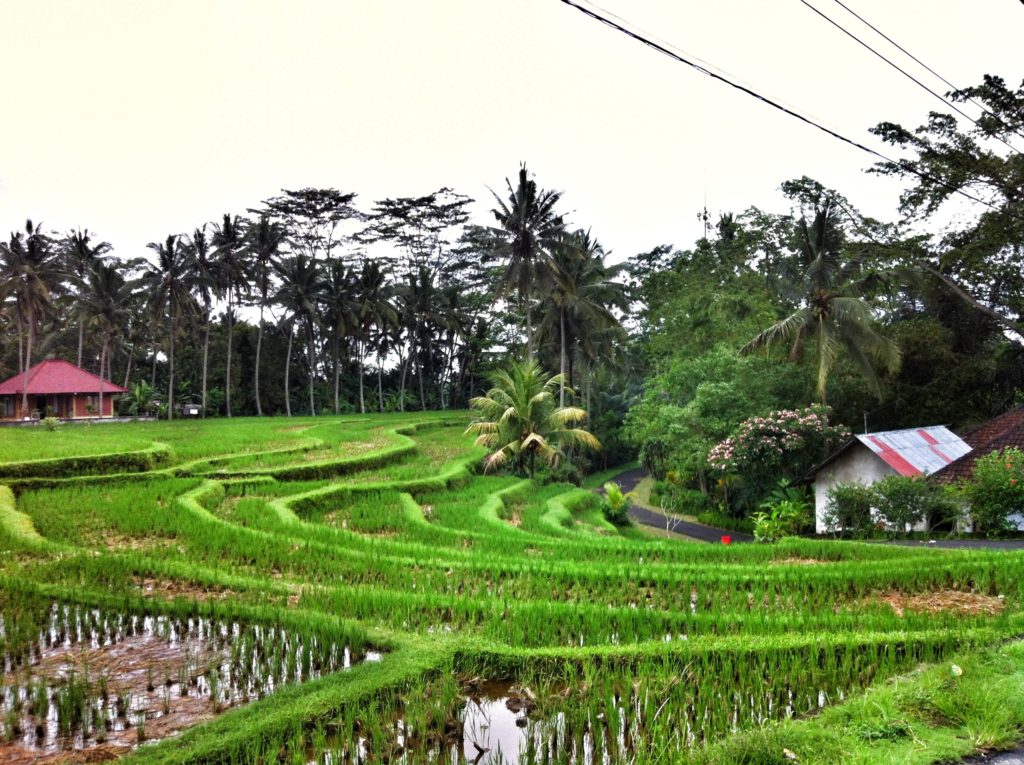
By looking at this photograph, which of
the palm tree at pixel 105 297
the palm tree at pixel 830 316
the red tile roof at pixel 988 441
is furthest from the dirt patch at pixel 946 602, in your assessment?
the palm tree at pixel 105 297

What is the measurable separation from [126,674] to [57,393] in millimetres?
35662

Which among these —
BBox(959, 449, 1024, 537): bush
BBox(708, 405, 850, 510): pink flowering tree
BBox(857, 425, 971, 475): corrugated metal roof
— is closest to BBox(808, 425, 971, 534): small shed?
BBox(857, 425, 971, 475): corrugated metal roof

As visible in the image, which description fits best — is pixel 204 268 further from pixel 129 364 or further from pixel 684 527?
pixel 684 527

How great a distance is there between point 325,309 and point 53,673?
3755 cm

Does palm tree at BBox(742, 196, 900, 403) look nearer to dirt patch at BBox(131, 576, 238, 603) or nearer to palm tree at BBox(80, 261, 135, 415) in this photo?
dirt patch at BBox(131, 576, 238, 603)

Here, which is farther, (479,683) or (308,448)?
(308,448)

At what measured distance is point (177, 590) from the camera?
6.60m

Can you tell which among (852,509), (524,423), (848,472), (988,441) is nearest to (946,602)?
(852,509)

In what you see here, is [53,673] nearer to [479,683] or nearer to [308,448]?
[479,683]

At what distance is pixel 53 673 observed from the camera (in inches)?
180

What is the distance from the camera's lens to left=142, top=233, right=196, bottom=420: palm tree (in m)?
35.7

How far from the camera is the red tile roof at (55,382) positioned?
33.7 metres

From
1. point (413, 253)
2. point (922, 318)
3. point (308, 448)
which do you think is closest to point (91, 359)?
point (413, 253)

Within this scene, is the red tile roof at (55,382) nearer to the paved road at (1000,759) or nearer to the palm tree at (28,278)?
the palm tree at (28,278)
